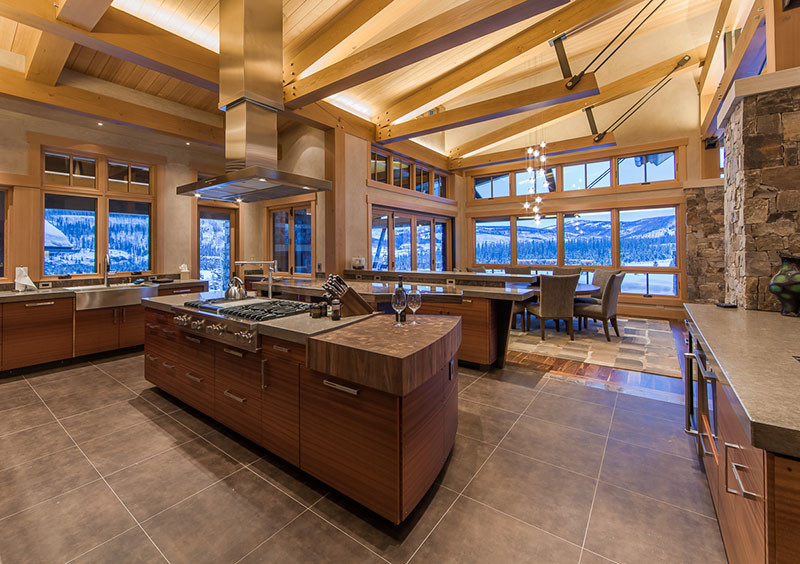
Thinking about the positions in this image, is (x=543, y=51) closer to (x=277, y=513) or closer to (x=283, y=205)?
(x=283, y=205)

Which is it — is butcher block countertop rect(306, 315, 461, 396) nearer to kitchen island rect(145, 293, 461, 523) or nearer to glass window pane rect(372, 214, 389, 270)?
kitchen island rect(145, 293, 461, 523)

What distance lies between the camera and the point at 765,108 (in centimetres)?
236

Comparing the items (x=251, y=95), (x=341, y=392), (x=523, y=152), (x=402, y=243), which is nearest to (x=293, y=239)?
(x=402, y=243)

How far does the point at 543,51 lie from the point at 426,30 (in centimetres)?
436

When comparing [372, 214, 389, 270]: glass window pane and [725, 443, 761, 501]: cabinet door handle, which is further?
[372, 214, 389, 270]: glass window pane

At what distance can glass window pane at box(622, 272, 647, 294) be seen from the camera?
726 centimetres

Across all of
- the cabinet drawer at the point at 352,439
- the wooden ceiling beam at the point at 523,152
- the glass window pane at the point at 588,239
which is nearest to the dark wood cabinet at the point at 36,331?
the cabinet drawer at the point at 352,439

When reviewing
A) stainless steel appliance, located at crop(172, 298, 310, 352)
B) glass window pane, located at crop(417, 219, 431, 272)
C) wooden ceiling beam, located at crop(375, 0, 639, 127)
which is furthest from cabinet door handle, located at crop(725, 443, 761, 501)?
glass window pane, located at crop(417, 219, 431, 272)

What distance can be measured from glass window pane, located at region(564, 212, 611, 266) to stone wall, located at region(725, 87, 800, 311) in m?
5.53

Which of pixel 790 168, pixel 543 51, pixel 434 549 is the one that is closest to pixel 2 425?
pixel 434 549

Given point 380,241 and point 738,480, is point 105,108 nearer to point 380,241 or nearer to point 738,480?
point 380,241

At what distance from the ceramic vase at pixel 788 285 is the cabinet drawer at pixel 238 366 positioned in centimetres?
336

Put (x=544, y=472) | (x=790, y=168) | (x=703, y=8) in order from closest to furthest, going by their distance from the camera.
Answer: (x=544, y=472) < (x=790, y=168) < (x=703, y=8)

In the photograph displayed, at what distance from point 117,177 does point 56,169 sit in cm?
67
